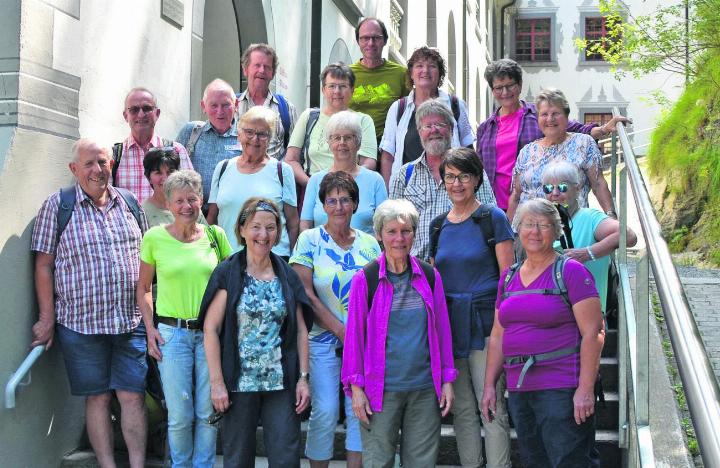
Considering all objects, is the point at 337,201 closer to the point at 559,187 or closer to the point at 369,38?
the point at 559,187

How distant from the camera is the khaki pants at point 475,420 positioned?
14.5ft

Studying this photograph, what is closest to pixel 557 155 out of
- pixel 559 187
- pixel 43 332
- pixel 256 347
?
pixel 559 187

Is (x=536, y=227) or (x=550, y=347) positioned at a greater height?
(x=536, y=227)

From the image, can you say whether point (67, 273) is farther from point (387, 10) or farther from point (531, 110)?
point (387, 10)

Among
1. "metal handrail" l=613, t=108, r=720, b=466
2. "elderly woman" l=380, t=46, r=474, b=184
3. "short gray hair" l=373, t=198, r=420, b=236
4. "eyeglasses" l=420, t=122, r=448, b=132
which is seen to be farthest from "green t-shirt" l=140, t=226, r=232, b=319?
"metal handrail" l=613, t=108, r=720, b=466

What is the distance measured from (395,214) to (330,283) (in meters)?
0.59

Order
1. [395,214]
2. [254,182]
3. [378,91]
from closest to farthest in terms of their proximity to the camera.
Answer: [395,214] → [254,182] → [378,91]

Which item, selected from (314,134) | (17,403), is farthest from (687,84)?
(17,403)

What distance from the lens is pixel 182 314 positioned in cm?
464

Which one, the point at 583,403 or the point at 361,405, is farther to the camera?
the point at 361,405

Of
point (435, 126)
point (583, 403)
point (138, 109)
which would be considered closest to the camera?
point (583, 403)

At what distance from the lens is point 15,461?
4855 mm

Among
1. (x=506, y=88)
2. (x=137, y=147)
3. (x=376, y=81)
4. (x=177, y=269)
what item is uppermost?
(x=376, y=81)

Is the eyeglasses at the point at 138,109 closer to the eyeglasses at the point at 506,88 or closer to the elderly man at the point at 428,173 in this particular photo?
the elderly man at the point at 428,173
